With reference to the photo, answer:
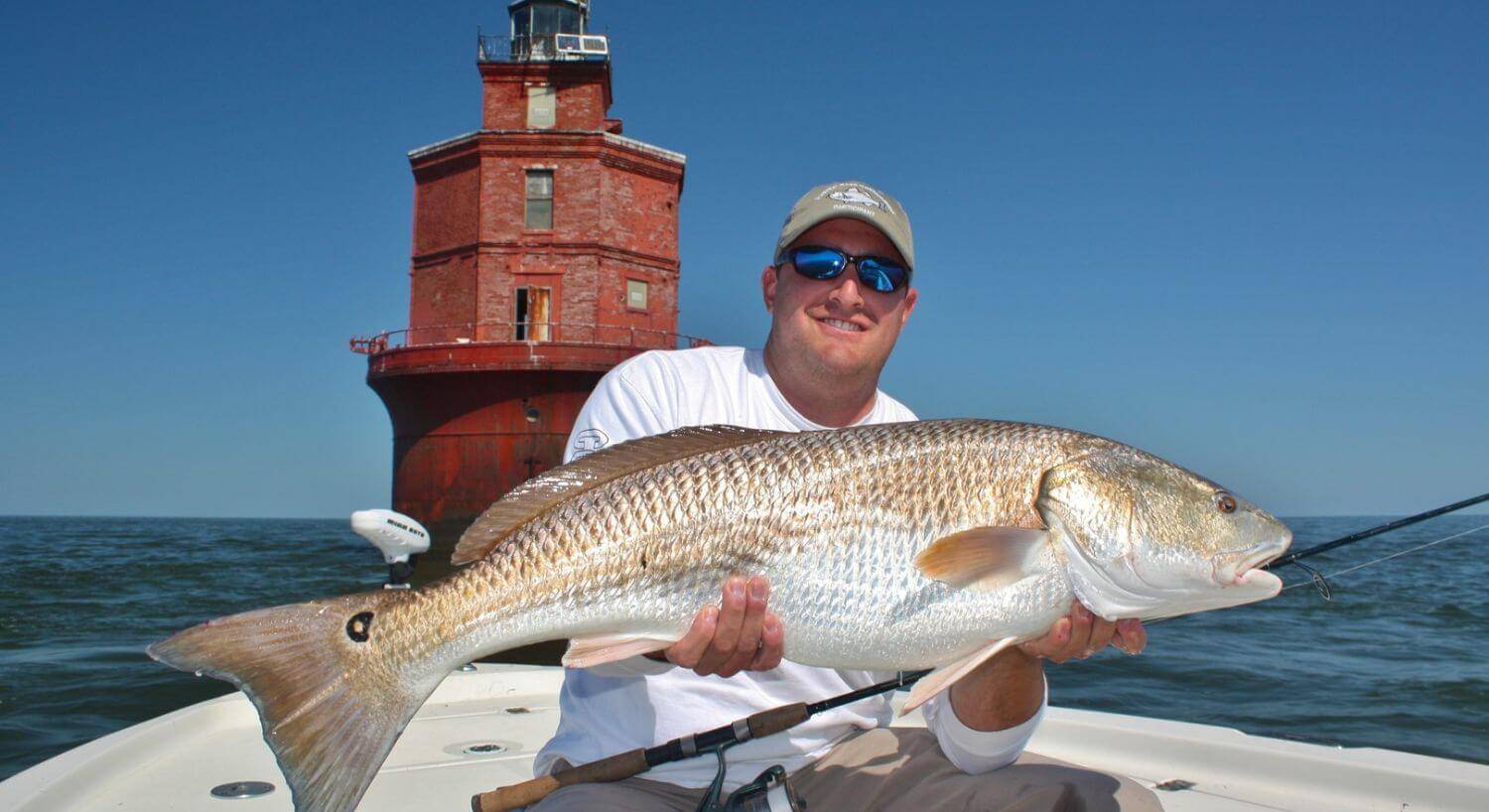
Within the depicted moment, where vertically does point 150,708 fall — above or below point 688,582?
below

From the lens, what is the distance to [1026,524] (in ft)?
9.02

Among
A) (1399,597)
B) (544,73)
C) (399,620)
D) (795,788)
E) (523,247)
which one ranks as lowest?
(1399,597)

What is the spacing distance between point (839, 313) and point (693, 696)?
1471 mm

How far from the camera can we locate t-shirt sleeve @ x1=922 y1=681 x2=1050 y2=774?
321 cm

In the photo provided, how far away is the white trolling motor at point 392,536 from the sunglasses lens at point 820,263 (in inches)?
151

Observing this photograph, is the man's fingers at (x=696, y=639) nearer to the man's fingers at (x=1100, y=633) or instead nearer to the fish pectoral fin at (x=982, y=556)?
the fish pectoral fin at (x=982, y=556)

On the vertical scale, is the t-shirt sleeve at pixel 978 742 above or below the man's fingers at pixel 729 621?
below

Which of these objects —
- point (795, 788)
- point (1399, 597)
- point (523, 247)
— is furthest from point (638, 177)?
point (795, 788)

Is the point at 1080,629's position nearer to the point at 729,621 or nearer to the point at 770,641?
the point at 770,641

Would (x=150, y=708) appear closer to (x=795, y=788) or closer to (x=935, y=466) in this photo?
(x=795, y=788)

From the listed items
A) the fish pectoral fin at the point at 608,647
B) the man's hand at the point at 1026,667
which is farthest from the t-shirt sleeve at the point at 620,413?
the man's hand at the point at 1026,667

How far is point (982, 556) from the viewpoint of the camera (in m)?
2.63

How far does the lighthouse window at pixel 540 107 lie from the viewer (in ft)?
91.3

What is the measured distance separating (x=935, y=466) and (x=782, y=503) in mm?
434
